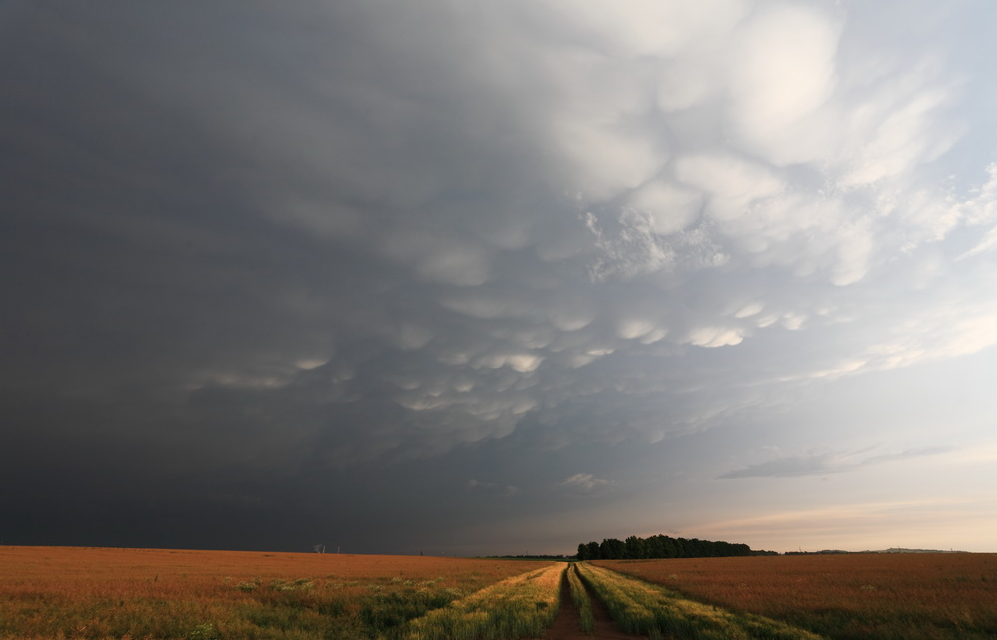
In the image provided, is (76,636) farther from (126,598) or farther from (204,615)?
(126,598)

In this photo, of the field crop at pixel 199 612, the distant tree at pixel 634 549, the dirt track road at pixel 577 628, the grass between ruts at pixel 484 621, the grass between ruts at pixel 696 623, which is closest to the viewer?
the field crop at pixel 199 612

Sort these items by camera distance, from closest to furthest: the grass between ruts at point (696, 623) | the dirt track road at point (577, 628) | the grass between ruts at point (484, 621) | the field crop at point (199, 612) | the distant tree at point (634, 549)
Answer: the field crop at point (199, 612)
the grass between ruts at point (696, 623)
the grass between ruts at point (484, 621)
the dirt track road at point (577, 628)
the distant tree at point (634, 549)

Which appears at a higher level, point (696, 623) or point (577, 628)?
point (696, 623)

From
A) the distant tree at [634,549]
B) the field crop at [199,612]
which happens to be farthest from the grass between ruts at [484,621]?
the distant tree at [634,549]

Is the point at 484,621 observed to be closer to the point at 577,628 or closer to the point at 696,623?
the point at 577,628

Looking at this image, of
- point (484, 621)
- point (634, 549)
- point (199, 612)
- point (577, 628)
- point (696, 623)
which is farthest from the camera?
point (634, 549)

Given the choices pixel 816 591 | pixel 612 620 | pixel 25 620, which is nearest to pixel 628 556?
pixel 816 591

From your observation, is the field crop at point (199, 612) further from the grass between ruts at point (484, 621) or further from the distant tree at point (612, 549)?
the distant tree at point (612, 549)

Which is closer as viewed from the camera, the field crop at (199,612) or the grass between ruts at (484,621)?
the field crop at (199,612)

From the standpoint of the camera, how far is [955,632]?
1728 cm

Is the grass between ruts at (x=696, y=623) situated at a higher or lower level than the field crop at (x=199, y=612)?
higher

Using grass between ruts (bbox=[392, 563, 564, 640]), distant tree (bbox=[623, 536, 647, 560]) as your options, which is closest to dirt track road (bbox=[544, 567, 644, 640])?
grass between ruts (bbox=[392, 563, 564, 640])

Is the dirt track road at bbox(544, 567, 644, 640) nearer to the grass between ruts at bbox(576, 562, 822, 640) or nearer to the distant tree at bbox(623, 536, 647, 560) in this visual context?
the grass between ruts at bbox(576, 562, 822, 640)

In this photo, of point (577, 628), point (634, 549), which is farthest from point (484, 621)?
point (634, 549)
